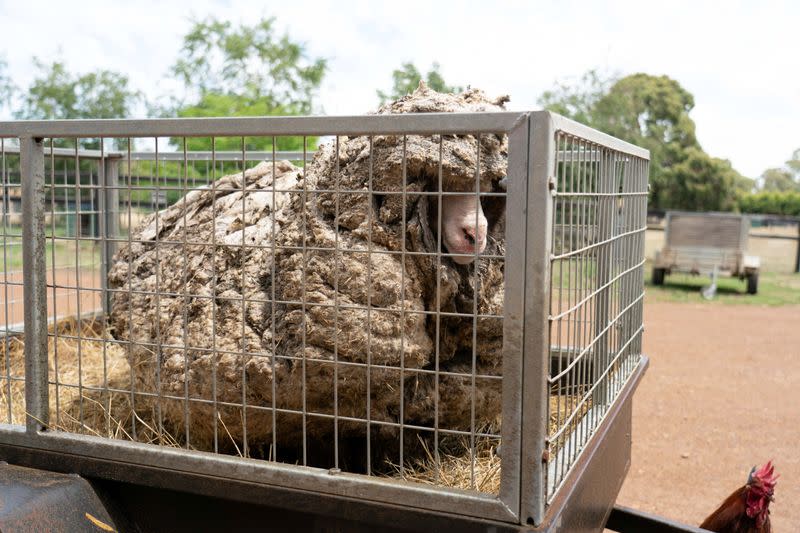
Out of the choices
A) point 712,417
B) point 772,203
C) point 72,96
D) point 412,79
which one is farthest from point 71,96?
point 772,203

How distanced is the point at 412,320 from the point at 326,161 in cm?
61

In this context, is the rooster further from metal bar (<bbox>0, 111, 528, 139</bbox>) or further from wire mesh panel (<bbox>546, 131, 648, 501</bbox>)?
metal bar (<bbox>0, 111, 528, 139</bbox>)

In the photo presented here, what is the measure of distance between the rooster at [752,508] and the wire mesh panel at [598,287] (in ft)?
2.15

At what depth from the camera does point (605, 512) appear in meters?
2.96

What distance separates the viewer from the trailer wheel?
544 inches

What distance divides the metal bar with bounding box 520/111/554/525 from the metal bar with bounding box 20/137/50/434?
1591 millimetres

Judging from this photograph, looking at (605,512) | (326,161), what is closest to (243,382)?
(326,161)

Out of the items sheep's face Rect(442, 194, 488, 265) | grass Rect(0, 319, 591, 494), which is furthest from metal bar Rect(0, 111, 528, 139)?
grass Rect(0, 319, 591, 494)

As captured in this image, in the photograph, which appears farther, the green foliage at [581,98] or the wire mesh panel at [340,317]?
the green foliage at [581,98]

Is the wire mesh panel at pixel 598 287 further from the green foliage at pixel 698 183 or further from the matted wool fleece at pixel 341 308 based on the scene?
the green foliage at pixel 698 183

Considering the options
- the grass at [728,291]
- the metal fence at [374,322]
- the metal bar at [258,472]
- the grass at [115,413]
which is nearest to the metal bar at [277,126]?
the metal fence at [374,322]

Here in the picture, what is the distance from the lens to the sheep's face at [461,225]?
98.4 inches

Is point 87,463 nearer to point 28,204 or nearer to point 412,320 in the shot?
point 28,204

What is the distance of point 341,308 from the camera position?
7.79 feet
